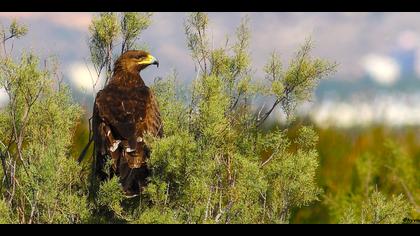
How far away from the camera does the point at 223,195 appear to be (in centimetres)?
536

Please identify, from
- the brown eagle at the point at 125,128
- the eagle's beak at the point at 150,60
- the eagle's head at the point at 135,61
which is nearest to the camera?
the brown eagle at the point at 125,128

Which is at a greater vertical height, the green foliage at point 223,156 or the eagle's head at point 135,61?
the eagle's head at point 135,61

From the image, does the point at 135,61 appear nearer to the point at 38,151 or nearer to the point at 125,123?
the point at 125,123

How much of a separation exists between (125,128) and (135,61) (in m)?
1.08

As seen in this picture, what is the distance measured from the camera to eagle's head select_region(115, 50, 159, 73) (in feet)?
21.9

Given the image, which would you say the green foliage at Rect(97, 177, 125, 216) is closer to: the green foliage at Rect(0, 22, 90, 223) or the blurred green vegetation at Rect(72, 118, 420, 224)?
the green foliage at Rect(0, 22, 90, 223)

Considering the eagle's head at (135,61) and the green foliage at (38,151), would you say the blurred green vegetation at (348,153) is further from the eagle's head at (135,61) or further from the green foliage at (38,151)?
the green foliage at (38,151)

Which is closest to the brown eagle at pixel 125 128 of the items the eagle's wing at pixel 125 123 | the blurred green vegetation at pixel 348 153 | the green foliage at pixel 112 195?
the eagle's wing at pixel 125 123

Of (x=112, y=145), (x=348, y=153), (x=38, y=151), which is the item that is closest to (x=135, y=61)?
(x=112, y=145)

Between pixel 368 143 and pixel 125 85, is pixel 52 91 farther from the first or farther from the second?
pixel 368 143

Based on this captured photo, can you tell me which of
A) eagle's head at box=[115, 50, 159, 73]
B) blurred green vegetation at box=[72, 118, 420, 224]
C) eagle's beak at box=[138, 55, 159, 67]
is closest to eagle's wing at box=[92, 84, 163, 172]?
eagle's head at box=[115, 50, 159, 73]

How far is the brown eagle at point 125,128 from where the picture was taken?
5605mm

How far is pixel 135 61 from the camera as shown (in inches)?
266
